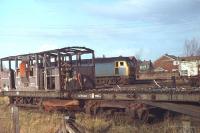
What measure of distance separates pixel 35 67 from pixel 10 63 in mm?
3737

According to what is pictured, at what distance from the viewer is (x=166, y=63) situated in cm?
9181

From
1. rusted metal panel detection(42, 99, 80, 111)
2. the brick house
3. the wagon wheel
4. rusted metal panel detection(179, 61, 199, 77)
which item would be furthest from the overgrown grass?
the brick house

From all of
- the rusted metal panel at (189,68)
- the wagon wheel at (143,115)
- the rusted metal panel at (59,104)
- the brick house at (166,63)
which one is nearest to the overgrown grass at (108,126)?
the wagon wheel at (143,115)

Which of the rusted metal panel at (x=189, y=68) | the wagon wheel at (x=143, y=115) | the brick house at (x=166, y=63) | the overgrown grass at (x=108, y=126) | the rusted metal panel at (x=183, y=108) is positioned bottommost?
the overgrown grass at (x=108, y=126)

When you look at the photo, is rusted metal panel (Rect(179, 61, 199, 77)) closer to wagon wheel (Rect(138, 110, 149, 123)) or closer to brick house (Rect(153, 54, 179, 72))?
brick house (Rect(153, 54, 179, 72))

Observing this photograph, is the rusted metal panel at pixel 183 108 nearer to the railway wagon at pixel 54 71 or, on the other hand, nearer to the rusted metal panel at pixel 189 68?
the railway wagon at pixel 54 71

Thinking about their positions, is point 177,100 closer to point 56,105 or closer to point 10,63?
point 56,105

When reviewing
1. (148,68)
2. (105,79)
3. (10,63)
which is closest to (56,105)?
(10,63)

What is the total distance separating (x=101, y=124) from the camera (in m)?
14.8

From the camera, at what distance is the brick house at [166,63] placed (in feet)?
291

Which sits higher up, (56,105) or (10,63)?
(10,63)

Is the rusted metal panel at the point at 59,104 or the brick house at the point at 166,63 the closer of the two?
the rusted metal panel at the point at 59,104

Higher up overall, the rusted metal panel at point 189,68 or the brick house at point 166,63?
the brick house at point 166,63

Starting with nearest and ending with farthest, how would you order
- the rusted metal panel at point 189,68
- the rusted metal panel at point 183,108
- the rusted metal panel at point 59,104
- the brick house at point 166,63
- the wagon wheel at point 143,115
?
1. the rusted metal panel at point 183,108
2. the wagon wheel at point 143,115
3. the rusted metal panel at point 59,104
4. the rusted metal panel at point 189,68
5. the brick house at point 166,63
